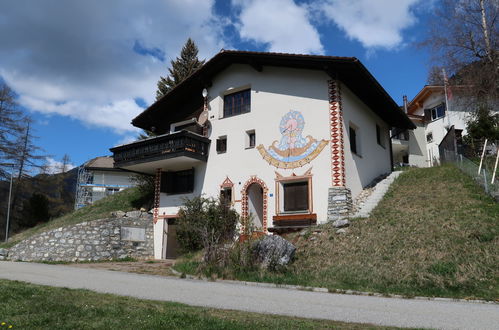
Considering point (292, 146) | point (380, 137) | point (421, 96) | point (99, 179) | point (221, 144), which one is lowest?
point (292, 146)

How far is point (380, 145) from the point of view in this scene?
23984 mm

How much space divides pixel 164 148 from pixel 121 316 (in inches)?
616

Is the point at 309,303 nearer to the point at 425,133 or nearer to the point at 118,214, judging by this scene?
the point at 118,214

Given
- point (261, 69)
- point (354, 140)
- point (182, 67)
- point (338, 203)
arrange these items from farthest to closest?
point (182, 67), point (261, 69), point (354, 140), point (338, 203)

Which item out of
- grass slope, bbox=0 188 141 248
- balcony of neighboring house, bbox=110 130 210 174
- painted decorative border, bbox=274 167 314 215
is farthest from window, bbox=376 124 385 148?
grass slope, bbox=0 188 141 248

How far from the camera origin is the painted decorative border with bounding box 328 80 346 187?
57.1 feet

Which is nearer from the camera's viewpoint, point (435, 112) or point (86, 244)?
point (86, 244)

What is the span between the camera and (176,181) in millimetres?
23141

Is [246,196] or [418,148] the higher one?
[418,148]

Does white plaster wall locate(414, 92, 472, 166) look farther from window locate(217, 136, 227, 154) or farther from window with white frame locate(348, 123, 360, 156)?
window locate(217, 136, 227, 154)

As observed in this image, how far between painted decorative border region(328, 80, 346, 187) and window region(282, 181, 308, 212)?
1.48 m

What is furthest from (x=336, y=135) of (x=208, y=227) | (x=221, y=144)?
(x=208, y=227)

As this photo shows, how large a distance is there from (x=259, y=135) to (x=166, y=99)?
23.0 ft

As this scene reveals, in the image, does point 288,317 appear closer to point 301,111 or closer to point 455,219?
point 455,219
